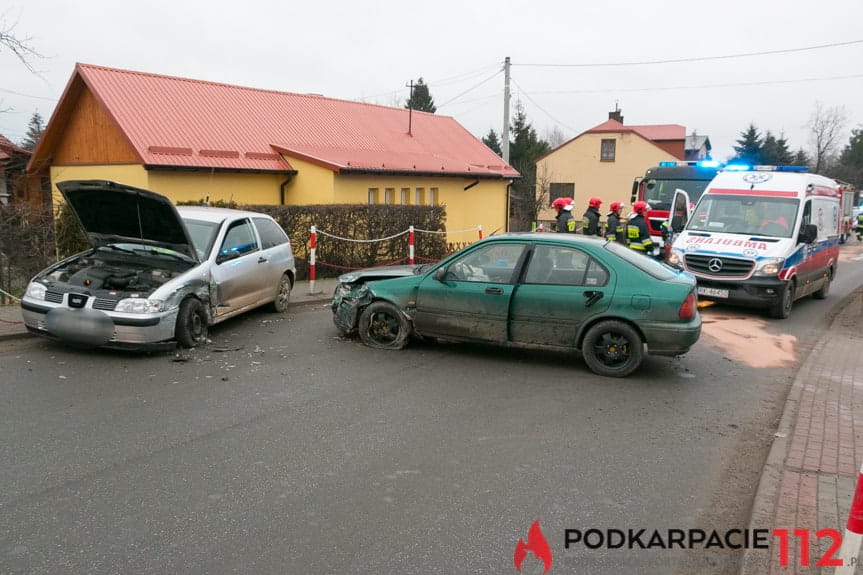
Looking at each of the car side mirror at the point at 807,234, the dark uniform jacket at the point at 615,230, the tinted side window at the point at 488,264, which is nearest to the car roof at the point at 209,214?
the tinted side window at the point at 488,264

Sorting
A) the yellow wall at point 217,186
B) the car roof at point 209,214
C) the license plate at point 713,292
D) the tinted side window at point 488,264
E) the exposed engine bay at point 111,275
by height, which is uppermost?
the yellow wall at point 217,186

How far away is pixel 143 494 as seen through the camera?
4.14 m

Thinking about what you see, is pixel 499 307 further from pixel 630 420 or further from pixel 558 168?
pixel 558 168

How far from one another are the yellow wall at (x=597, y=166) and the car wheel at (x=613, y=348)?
37.9 m

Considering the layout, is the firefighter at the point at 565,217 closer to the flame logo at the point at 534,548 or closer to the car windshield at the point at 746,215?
the car windshield at the point at 746,215

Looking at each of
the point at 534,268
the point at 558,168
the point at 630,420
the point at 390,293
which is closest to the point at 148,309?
the point at 390,293

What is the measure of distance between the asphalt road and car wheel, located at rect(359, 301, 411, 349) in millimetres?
306

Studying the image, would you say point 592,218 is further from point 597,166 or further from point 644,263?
point 597,166

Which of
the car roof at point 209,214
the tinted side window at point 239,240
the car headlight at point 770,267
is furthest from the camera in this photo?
the car headlight at point 770,267

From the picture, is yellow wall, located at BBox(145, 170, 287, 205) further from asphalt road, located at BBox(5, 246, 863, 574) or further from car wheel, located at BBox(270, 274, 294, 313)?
asphalt road, located at BBox(5, 246, 863, 574)

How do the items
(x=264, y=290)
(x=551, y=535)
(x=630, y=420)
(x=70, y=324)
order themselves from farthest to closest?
(x=264, y=290), (x=70, y=324), (x=630, y=420), (x=551, y=535)

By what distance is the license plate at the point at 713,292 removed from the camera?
37.6ft

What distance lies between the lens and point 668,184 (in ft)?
59.5

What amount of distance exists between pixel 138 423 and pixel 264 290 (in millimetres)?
4683
